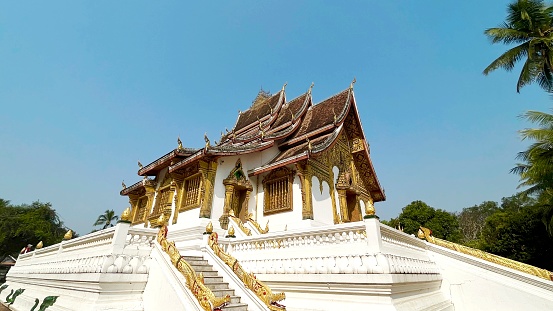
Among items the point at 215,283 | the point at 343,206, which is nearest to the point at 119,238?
the point at 215,283

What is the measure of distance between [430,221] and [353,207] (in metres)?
16.1

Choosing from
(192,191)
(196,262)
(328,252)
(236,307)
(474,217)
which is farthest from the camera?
(474,217)

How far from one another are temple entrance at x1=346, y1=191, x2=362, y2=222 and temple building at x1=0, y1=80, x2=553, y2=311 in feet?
0.30

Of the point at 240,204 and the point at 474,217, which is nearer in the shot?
the point at 240,204

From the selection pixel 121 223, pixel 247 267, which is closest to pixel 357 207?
pixel 247 267

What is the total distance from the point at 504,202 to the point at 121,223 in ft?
168

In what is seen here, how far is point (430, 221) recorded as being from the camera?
2486 centimetres

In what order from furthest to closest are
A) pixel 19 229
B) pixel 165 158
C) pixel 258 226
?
1. pixel 19 229
2. pixel 165 158
3. pixel 258 226

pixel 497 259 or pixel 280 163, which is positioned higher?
pixel 280 163

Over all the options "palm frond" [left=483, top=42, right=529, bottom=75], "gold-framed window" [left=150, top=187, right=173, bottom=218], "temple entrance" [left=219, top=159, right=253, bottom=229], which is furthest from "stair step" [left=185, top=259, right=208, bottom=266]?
"palm frond" [left=483, top=42, right=529, bottom=75]

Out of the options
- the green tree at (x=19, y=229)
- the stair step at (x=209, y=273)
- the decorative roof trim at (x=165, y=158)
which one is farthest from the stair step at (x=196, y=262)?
the green tree at (x=19, y=229)

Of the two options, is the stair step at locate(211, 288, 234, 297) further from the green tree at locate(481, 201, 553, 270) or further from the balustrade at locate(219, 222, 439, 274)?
the green tree at locate(481, 201, 553, 270)

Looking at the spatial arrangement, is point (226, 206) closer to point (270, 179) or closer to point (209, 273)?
point (270, 179)

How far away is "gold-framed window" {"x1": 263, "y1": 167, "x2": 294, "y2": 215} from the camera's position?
10117mm
